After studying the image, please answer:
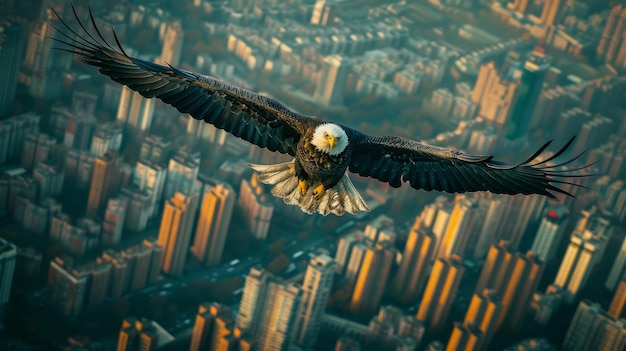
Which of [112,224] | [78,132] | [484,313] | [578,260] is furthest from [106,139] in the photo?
[578,260]

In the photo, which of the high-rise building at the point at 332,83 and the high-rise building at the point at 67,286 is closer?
the high-rise building at the point at 67,286

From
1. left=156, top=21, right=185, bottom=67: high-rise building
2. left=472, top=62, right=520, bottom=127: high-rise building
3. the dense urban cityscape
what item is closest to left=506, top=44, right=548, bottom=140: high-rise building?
the dense urban cityscape

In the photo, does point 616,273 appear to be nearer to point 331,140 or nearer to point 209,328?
point 209,328

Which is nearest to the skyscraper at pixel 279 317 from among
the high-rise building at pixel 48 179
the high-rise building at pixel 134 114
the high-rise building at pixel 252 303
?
the high-rise building at pixel 252 303

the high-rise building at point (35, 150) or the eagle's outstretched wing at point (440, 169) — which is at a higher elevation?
the eagle's outstretched wing at point (440, 169)

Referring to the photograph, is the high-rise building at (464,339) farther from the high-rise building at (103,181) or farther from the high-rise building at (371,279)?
the high-rise building at (103,181)

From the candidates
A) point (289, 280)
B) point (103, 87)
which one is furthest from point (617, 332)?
point (103, 87)
